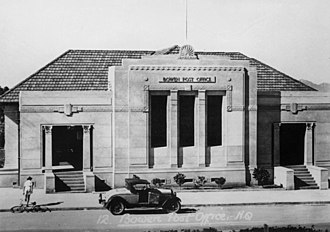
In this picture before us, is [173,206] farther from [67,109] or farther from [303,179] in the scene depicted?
[303,179]

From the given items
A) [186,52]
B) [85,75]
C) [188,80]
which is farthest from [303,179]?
[85,75]

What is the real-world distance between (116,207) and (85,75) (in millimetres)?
18635

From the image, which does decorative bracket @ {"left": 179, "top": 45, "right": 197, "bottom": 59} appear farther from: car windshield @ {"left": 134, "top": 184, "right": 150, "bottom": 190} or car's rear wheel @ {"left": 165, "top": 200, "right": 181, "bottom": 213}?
car's rear wheel @ {"left": 165, "top": 200, "right": 181, "bottom": 213}

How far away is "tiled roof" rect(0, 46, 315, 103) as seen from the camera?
42.2 m

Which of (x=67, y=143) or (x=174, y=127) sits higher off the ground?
(x=174, y=127)

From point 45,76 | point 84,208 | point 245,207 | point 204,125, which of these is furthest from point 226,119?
point 45,76

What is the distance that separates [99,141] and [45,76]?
33.6 feet

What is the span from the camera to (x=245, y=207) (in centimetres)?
2983

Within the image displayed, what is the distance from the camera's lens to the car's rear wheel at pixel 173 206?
92.5ft

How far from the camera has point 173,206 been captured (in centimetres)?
2825

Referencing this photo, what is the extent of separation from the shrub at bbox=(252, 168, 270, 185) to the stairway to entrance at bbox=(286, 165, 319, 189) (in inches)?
86.4

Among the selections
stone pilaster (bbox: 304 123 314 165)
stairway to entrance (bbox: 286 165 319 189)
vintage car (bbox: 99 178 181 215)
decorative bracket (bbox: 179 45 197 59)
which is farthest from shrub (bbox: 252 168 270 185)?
vintage car (bbox: 99 178 181 215)

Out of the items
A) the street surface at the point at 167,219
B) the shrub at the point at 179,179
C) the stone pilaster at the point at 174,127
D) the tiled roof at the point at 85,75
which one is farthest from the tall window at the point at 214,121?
the tiled roof at the point at 85,75

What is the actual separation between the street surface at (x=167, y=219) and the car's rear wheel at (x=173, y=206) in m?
0.34
